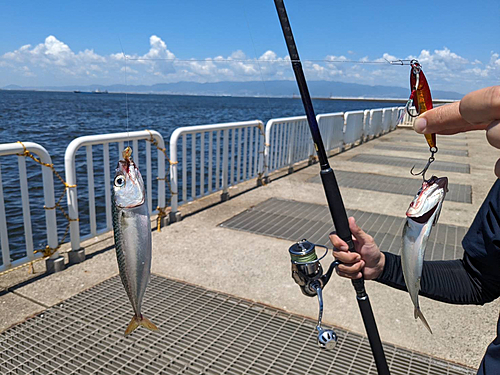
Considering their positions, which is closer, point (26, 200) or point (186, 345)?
point (186, 345)

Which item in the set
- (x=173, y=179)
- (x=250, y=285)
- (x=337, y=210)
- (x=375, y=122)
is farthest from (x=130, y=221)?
(x=375, y=122)

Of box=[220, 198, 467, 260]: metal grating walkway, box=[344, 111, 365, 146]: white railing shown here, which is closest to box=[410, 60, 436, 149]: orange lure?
box=[220, 198, 467, 260]: metal grating walkway

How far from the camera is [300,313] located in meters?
3.33

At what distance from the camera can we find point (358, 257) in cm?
171

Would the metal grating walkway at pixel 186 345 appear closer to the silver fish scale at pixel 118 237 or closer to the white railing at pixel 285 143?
the silver fish scale at pixel 118 237

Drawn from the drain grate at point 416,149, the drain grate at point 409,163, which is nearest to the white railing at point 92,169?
the drain grate at point 409,163

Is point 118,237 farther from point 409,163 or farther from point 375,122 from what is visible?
point 375,122

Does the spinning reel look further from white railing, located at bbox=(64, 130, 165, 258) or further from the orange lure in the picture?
white railing, located at bbox=(64, 130, 165, 258)

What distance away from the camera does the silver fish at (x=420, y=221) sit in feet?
3.44

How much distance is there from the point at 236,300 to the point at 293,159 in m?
5.86

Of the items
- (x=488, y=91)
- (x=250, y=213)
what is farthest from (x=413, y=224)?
(x=250, y=213)

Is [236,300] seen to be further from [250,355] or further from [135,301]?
[135,301]

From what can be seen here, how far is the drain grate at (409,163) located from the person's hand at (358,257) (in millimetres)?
A: 8431

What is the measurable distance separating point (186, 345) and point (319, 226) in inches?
114
